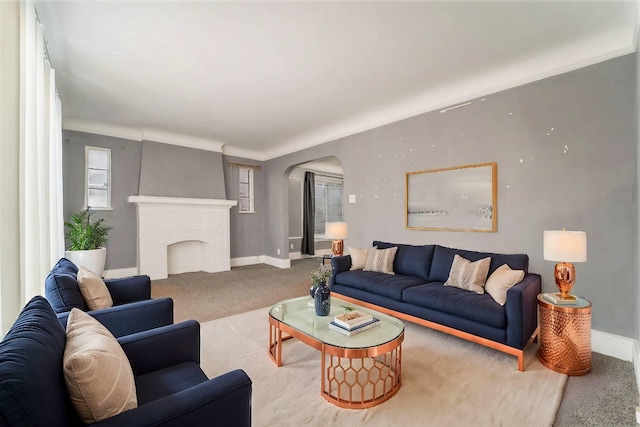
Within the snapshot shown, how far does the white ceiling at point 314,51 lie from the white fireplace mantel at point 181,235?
1.97 m

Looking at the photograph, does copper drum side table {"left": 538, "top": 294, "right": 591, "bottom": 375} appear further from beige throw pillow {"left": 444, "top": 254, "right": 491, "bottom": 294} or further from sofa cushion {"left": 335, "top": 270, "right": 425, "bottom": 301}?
sofa cushion {"left": 335, "top": 270, "right": 425, "bottom": 301}

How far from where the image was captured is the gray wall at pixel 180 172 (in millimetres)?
5914

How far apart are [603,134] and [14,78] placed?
4.42m

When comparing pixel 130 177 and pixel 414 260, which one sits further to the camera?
pixel 130 177

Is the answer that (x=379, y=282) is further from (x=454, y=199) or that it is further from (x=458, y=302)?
(x=454, y=199)

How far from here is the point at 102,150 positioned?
221 inches

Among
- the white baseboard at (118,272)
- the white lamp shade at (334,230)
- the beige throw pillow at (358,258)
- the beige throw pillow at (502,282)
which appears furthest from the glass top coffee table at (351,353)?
the white baseboard at (118,272)

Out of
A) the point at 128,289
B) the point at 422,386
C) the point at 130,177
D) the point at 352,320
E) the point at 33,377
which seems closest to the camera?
the point at 33,377

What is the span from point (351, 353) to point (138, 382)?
123 cm

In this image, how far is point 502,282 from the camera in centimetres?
276

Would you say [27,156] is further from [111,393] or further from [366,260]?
[366,260]

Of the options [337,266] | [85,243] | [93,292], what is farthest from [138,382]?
[85,243]

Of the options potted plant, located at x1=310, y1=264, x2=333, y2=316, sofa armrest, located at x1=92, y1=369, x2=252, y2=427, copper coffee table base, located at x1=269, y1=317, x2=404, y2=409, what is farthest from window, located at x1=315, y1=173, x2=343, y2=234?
sofa armrest, located at x1=92, y1=369, x2=252, y2=427

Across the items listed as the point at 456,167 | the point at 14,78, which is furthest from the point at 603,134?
the point at 14,78
